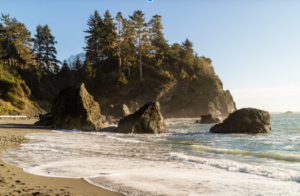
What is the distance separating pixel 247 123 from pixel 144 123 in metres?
8.58

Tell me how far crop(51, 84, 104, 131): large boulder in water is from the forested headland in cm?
2368

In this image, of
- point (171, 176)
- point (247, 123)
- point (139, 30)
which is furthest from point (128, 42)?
point (171, 176)

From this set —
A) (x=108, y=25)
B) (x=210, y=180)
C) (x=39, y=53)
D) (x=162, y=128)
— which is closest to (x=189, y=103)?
(x=108, y=25)

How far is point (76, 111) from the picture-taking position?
2009cm

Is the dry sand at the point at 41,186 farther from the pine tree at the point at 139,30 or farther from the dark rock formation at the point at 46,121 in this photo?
the pine tree at the point at 139,30

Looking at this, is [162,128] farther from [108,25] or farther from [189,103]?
[108,25]

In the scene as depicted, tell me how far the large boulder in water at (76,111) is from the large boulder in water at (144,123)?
3290 mm

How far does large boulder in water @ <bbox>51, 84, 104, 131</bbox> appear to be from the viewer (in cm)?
1906

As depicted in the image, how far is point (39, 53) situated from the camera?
56.2 meters

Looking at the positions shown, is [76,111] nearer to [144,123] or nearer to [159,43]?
[144,123]

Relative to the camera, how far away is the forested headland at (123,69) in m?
48.9

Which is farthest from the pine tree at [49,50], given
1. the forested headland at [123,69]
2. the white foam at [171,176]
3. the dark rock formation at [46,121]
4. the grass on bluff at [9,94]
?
the white foam at [171,176]

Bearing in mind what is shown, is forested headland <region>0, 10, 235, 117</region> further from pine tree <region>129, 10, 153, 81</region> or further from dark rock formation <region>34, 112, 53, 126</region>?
dark rock formation <region>34, 112, 53, 126</region>

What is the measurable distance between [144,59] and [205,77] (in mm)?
17933
